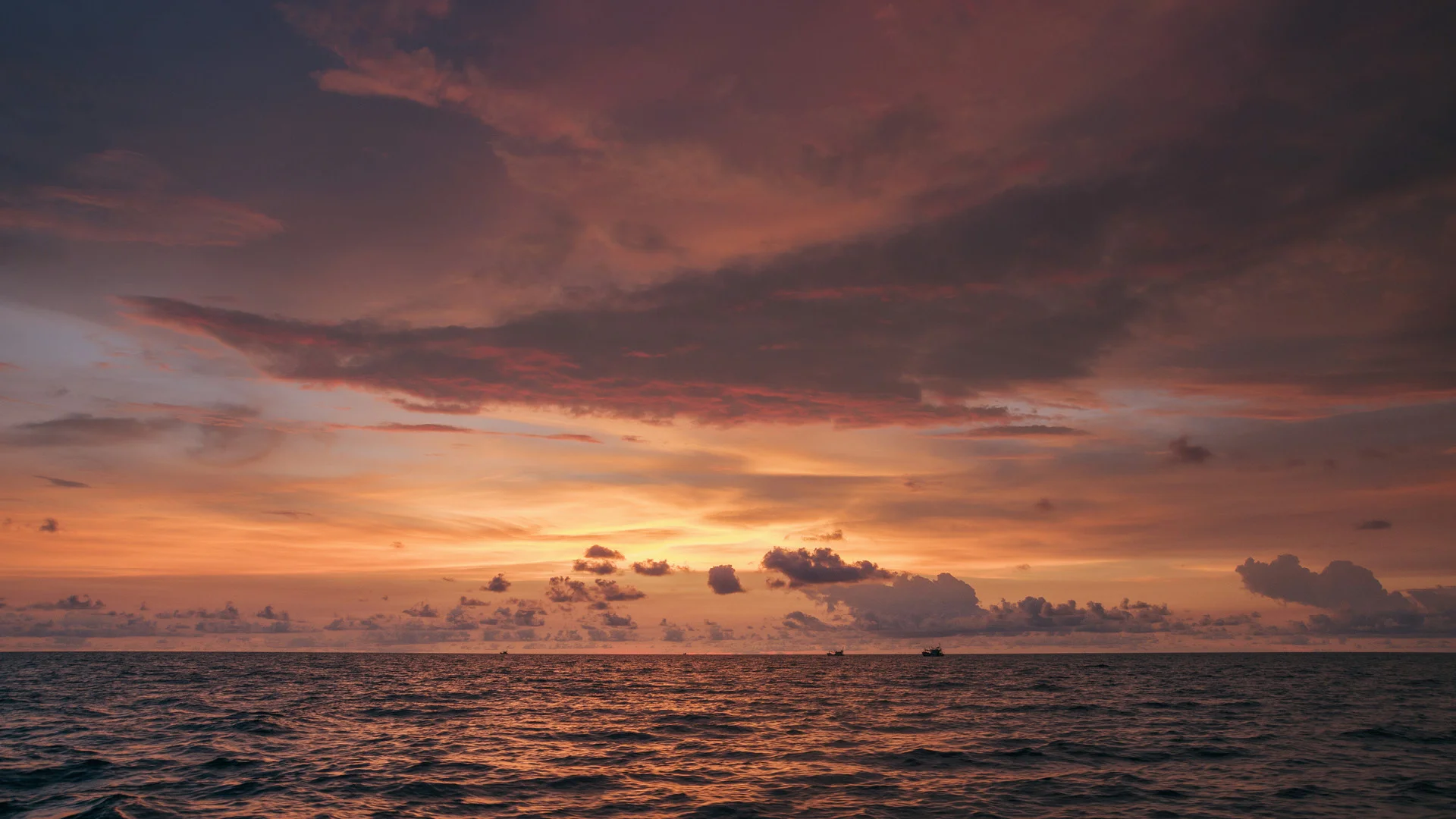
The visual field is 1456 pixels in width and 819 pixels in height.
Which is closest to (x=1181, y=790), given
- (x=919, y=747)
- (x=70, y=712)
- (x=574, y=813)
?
(x=919, y=747)

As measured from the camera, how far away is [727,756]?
4600 centimetres

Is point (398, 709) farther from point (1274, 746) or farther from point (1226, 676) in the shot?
point (1226, 676)

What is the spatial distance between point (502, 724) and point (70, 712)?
3877 centimetres

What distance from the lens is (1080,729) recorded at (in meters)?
57.0

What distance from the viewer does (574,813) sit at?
3184 centimetres

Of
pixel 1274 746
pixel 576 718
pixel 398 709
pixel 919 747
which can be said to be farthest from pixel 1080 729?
pixel 398 709

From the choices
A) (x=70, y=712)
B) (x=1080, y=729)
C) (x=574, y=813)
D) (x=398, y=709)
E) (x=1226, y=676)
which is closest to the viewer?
(x=574, y=813)

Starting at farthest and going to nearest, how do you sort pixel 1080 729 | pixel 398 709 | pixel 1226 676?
pixel 1226 676 < pixel 398 709 < pixel 1080 729

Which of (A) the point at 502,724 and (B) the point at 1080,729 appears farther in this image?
(A) the point at 502,724

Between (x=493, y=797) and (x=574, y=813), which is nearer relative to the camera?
(x=574, y=813)

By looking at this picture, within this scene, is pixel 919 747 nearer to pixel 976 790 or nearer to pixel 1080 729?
pixel 976 790

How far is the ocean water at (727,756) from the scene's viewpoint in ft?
109

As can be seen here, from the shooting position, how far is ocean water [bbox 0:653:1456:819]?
3309 centimetres

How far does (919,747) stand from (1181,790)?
15.9 meters
